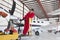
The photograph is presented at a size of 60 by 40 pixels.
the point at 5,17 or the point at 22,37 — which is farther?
the point at 22,37

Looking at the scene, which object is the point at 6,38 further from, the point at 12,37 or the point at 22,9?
the point at 22,9

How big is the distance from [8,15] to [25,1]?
8.82 meters

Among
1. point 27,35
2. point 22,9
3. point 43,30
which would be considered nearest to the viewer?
point 27,35

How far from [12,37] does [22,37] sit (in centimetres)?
155

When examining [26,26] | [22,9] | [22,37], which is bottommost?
[22,37]

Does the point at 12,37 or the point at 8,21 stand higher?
the point at 8,21

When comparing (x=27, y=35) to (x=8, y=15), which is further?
(x=27, y=35)

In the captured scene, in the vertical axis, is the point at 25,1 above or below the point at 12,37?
above

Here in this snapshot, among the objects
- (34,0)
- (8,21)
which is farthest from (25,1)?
(8,21)

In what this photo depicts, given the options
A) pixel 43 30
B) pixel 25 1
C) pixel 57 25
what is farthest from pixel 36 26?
pixel 25 1

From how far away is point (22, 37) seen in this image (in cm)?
523

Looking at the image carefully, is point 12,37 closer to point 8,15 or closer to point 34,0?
point 8,15

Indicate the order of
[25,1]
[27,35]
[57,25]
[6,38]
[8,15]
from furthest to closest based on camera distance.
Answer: [25,1] < [57,25] < [27,35] < [8,15] < [6,38]

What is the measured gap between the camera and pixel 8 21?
3.90 m
